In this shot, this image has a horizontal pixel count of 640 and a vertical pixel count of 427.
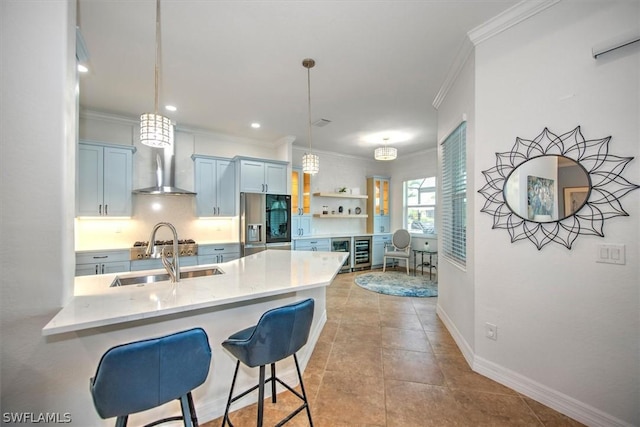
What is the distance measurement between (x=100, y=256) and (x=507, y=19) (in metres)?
5.25

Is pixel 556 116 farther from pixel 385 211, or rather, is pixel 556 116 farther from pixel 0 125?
pixel 385 211

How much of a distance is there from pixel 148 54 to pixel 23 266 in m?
2.23

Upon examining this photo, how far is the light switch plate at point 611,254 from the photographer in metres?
1.58

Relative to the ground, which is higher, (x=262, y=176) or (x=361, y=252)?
(x=262, y=176)

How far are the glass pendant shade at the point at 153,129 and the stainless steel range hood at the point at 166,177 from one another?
2.52 metres

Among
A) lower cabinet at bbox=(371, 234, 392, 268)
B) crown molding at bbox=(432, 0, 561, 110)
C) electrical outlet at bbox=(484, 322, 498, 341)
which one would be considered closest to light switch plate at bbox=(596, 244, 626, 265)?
electrical outlet at bbox=(484, 322, 498, 341)

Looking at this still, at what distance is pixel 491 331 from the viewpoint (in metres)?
2.15

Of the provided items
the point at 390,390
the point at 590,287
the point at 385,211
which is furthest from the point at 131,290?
the point at 385,211

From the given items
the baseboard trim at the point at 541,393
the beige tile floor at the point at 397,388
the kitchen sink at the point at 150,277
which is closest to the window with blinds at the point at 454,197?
the baseboard trim at the point at 541,393

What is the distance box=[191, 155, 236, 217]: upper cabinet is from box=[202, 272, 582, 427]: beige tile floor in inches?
111

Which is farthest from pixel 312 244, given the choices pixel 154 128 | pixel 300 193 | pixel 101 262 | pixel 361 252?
pixel 154 128

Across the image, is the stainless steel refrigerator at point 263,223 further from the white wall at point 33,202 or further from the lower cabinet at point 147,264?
the white wall at point 33,202

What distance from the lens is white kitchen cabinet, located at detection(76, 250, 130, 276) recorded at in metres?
3.44

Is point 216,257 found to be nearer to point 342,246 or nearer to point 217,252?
point 217,252
